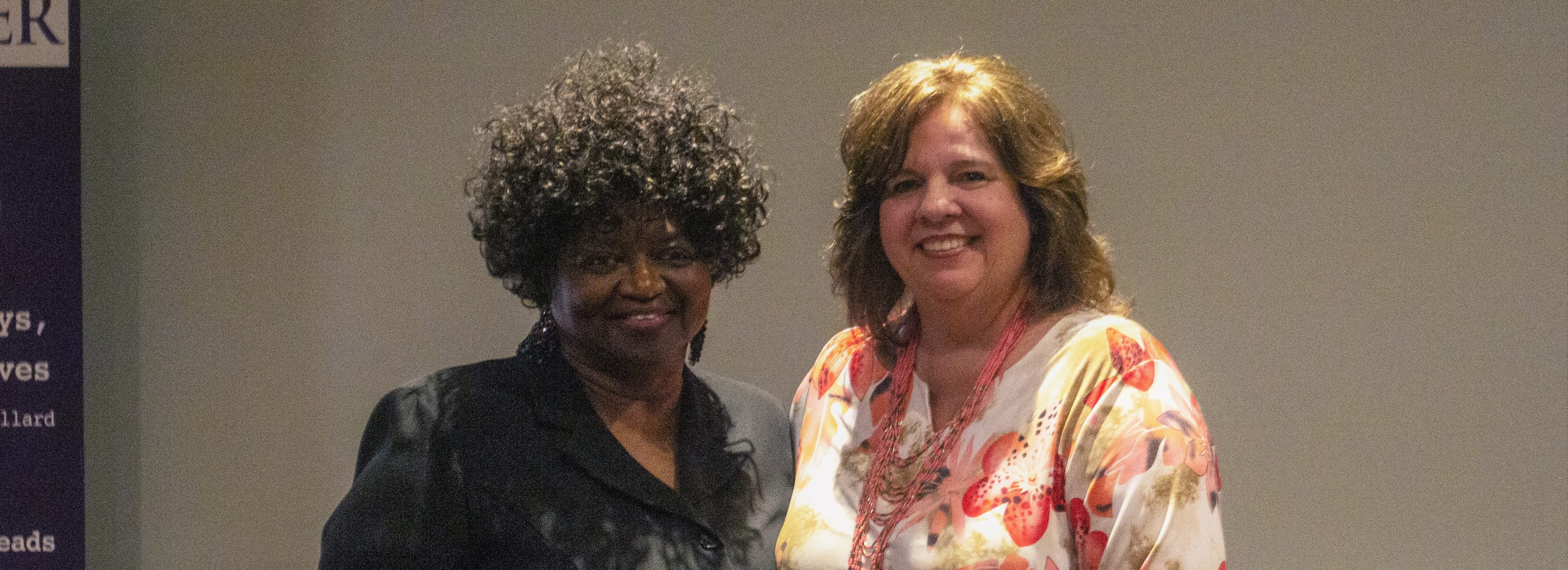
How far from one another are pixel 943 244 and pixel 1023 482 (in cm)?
36

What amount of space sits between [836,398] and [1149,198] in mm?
1106

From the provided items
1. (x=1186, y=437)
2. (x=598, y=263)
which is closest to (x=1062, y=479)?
(x=1186, y=437)

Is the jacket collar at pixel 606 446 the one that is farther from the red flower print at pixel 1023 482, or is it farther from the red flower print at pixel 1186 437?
the red flower print at pixel 1186 437

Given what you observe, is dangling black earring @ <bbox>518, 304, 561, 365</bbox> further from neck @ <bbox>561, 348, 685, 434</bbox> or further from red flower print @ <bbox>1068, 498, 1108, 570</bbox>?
red flower print @ <bbox>1068, 498, 1108, 570</bbox>

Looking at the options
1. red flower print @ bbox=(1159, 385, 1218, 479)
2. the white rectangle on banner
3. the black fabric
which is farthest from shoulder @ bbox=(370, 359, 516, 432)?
the white rectangle on banner

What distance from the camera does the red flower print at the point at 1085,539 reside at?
159 centimetres

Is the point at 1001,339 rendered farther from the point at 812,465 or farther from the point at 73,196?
the point at 73,196

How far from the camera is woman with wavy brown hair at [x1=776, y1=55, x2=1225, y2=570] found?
1.58 meters

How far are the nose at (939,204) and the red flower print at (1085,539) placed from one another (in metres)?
0.44

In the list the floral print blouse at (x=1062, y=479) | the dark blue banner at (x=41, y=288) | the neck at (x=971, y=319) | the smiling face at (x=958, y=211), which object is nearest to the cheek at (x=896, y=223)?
the smiling face at (x=958, y=211)

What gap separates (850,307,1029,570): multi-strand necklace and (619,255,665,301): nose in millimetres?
428

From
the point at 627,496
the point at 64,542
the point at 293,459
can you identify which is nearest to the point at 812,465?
the point at 627,496

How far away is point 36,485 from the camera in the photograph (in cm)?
243

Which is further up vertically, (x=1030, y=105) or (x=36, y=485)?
(x=1030, y=105)
